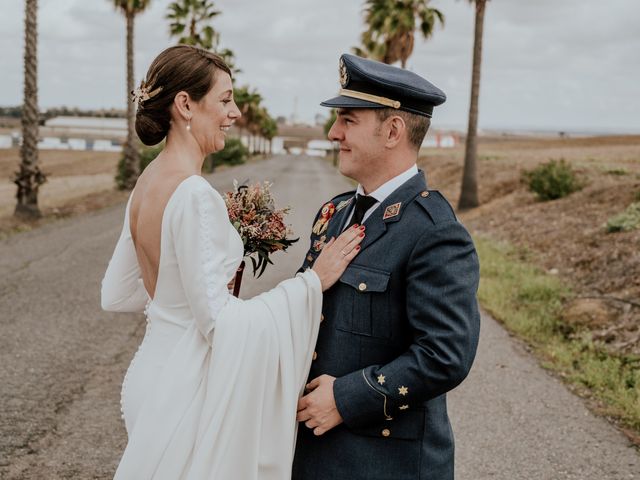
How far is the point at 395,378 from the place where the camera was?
207 centimetres

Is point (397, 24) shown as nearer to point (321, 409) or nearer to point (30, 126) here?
point (30, 126)

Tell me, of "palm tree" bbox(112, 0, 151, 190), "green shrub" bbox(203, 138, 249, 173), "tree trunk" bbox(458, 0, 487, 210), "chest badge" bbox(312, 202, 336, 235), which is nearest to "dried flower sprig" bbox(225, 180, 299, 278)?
"chest badge" bbox(312, 202, 336, 235)

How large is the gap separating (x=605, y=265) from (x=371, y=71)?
876 centimetres

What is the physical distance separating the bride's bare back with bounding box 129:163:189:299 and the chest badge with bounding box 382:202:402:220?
26.5 inches

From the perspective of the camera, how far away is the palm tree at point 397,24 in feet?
102

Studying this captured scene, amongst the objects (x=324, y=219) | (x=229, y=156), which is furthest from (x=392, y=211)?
(x=229, y=156)

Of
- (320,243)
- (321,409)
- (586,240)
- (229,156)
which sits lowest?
(586,240)

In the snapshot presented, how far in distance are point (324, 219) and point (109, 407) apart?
3.43 metres

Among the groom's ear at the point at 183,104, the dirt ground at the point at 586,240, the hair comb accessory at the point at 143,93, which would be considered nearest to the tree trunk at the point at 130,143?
the dirt ground at the point at 586,240

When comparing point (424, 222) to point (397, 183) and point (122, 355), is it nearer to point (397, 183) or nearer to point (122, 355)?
point (397, 183)

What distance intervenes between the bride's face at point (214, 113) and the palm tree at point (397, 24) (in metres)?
30.1

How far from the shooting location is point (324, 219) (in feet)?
8.87

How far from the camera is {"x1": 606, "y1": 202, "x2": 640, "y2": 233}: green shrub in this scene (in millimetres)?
11328

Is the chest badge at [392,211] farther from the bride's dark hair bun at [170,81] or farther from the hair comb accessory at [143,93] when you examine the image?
the hair comb accessory at [143,93]
